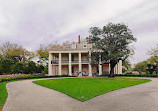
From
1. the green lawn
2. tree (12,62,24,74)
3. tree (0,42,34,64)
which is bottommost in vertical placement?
the green lawn

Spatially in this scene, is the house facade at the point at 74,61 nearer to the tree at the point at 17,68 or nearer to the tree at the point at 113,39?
the tree at the point at 17,68

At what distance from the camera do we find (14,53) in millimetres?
44375

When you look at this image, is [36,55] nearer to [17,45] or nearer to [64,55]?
[17,45]

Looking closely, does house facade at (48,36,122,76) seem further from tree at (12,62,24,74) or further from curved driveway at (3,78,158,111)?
curved driveway at (3,78,158,111)

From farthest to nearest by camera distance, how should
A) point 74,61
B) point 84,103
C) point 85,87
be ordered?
point 74,61
point 85,87
point 84,103

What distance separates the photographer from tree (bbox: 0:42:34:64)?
45.1 metres

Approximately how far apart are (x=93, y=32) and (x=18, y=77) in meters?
17.9

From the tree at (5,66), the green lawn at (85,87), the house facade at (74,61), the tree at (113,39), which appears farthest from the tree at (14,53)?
the green lawn at (85,87)

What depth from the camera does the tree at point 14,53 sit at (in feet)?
148

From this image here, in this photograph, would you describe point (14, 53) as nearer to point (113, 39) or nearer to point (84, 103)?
point (113, 39)

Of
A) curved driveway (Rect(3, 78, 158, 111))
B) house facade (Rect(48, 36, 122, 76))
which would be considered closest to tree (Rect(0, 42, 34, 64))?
house facade (Rect(48, 36, 122, 76))

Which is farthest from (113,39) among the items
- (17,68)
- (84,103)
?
(17,68)

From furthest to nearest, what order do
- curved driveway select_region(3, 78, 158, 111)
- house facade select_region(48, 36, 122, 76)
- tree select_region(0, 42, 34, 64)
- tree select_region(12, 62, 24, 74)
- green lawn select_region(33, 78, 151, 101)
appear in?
tree select_region(0, 42, 34, 64)
house facade select_region(48, 36, 122, 76)
tree select_region(12, 62, 24, 74)
green lawn select_region(33, 78, 151, 101)
curved driveway select_region(3, 78, 158, 111)

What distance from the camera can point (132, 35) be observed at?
2514 cm
